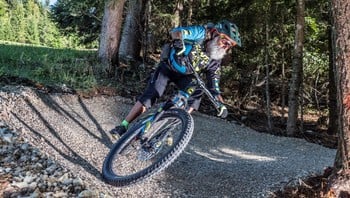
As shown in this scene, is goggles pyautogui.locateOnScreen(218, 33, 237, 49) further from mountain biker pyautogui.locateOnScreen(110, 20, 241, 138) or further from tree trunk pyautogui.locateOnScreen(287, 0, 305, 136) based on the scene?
tree trunk pyautogui.locateOnScreen(287, 0, 305, 136)

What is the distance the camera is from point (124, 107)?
8500 mm

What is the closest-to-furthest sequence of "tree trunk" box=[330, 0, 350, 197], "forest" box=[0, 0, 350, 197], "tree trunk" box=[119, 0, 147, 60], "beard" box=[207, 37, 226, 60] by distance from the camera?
"tree trunk" box=[330, 0, 350, 197] → "beard" box=[207, 37, 226, 60] → "forest" box=[0, 0, 350, 197] → "tree trunk" box=[119, 0, 147, 60]

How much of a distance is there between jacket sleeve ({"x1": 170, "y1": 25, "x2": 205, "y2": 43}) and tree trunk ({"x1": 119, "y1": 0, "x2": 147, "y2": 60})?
7772 mm

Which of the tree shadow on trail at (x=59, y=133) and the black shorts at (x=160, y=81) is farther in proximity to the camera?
the tree shadow on trail at (x=59, y=133)

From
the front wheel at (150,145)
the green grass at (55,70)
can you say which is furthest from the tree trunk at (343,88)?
the green grass at (55,70)

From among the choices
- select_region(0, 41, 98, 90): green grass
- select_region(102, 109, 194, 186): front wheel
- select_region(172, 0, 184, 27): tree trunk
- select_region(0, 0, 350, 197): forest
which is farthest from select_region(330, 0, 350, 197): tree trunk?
select_region(172, 0, 184, 27): tree trunk

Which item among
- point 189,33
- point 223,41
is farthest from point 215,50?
point 189,33

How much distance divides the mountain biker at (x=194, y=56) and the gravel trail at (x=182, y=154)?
98 centimetres

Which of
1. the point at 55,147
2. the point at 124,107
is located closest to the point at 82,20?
the point at 124,107

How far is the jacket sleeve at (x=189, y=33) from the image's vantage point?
14.3ft

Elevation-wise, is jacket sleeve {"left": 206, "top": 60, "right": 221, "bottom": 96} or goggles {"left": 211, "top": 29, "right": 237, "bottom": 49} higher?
goggles {"left": 211, "top": 29, "right": 237, "bottom": 49}

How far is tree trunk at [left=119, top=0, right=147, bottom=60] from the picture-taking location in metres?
12.4

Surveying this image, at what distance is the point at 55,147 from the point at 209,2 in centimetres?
789

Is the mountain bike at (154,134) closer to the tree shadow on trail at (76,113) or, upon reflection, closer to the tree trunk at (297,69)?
the tree shadow on trail at (76,113)
